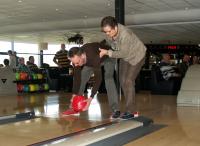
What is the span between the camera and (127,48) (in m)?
4.37

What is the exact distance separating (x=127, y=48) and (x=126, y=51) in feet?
0.14

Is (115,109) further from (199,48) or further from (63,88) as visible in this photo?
(199,48)

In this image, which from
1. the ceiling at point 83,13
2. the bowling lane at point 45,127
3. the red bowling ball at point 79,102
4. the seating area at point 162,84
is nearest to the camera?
the bowling lane at point 45,127

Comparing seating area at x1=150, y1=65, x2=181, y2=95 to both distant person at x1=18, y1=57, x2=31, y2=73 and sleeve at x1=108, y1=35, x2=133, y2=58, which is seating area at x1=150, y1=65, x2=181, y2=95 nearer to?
distant person at x1=18, y1=57, x2=31, y2=73

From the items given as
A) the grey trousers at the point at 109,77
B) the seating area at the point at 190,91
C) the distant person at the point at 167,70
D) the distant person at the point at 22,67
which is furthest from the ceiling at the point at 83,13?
the grey trousers at the point at 109,77

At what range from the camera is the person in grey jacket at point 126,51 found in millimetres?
4281

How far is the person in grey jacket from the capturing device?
14.0ft

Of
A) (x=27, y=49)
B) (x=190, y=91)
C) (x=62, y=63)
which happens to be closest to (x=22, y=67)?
(x=62, y=63)

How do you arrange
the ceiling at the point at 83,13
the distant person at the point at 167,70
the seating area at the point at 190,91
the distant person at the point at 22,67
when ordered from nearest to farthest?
the seating area at the point at 190,91
the distant person at the point at 167,70
the distant person at the point at 22,67
the ceiling at the point at 83,13

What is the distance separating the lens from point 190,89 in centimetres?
701

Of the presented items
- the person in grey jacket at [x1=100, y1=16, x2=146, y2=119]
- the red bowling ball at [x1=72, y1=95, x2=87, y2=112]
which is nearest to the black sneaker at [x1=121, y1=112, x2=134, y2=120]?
the person in grey jacket at [x1=100, y1=16, x2=146, y2=119]

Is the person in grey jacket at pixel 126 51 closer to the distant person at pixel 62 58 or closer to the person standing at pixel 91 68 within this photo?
the person standing at pixel 91 68

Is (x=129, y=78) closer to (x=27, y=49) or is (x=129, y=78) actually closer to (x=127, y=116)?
(x=127, y=116)

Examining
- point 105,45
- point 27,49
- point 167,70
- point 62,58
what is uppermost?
point 27,49
